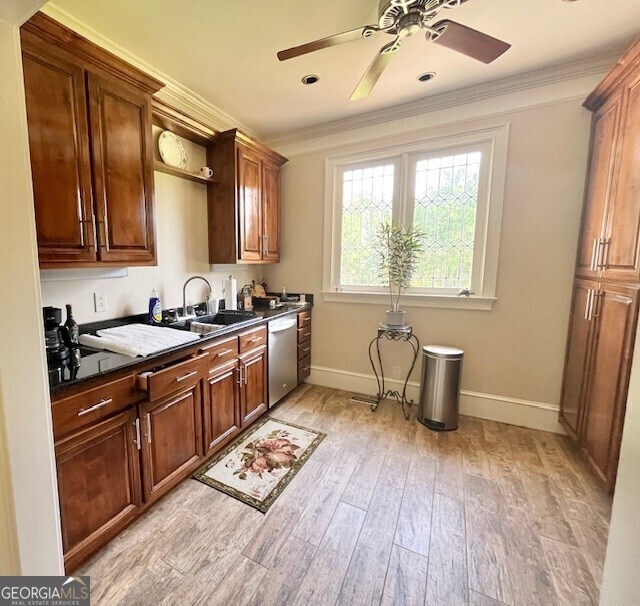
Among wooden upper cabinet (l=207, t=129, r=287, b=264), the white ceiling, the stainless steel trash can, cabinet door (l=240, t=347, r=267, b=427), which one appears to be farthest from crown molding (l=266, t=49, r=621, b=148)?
cabinet door (l=240, t=347, r=267, b=427)

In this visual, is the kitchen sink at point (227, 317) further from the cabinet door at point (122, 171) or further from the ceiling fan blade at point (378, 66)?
the ceiling fan blade at point (378, 66)

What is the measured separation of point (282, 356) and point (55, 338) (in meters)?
1.68

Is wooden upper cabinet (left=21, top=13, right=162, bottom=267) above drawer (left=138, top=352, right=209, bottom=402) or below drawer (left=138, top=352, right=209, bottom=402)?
above

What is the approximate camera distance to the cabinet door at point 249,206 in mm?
2643

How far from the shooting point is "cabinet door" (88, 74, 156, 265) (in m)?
1.57

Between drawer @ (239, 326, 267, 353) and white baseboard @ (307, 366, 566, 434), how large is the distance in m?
1.21

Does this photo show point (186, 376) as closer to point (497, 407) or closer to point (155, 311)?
point (155, 311)

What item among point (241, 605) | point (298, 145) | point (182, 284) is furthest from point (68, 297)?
point (298, 145)

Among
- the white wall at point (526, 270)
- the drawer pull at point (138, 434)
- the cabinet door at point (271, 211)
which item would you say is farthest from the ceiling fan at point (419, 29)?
the drawer pull at point (138, 434)

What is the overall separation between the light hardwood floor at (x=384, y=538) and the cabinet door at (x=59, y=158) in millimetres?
1508

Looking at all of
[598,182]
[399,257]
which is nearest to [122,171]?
[399,257]

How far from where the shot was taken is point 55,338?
1.48 meters

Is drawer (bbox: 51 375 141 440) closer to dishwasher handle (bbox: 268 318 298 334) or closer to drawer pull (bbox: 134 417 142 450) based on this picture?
drawer pull (bbox: 134 417 142 450)

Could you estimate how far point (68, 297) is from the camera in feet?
5.80
